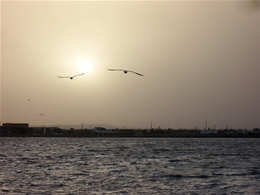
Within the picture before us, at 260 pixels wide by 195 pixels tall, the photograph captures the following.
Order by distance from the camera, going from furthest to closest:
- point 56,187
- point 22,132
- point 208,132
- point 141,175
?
point 208,132, point 22,132, point 141,175, point 56,187

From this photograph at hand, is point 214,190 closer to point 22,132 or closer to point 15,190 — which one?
point 15,190

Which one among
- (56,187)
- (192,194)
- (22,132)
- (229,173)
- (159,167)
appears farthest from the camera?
(22,132)

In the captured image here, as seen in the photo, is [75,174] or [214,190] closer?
[214,190]

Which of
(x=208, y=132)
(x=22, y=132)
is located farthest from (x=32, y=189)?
(x=208, y=132)

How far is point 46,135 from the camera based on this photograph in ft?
569

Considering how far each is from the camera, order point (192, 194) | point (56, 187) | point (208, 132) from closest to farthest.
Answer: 1. point (192, 194)
2. point (56, 187)
3. point (208, 132)

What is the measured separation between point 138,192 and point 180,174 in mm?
9802

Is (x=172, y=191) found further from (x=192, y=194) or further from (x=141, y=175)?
(x=141, y=175)

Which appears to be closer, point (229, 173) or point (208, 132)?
point (229, 173)

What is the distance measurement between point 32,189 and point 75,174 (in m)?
7.96

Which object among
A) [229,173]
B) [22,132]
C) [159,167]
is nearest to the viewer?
[229,173]

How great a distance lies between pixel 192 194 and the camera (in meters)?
26.0

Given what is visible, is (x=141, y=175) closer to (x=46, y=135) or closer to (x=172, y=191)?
(x=172, y=191)

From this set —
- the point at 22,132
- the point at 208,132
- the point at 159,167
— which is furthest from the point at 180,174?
the point at 208,132
